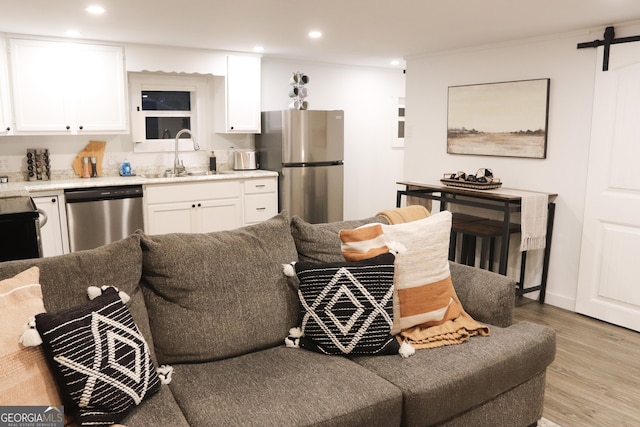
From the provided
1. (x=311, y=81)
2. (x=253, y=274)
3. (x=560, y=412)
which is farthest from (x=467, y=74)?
(x=253, y=274)

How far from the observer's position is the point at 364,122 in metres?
6.94

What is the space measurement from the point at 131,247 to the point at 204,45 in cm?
372

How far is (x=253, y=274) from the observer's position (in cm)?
214

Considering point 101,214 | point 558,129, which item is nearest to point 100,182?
point 101,214

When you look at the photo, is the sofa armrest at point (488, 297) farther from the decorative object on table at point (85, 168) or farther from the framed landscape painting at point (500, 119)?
the decorative object on table at point (85, 168)

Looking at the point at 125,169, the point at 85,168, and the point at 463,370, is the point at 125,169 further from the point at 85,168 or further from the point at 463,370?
the point at 463,370

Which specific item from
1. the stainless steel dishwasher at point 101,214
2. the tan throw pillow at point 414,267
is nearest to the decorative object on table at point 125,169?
the stainless steel dishwasher at point 101,214

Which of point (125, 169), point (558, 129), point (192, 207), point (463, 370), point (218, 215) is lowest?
point (463, 370)

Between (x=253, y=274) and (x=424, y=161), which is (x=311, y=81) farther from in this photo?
(x=253, y=274)

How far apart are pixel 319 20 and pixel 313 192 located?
238 centimetres

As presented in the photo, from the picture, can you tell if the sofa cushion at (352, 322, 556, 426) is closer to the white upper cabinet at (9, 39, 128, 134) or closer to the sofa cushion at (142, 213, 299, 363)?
the sofa cushion at (142, 213, 299, 363)

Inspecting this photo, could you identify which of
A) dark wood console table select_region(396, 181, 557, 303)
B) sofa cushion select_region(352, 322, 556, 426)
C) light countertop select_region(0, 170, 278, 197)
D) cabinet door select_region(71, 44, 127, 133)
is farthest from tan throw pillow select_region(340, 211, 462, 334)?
cabinet door select_region(71, 44, 127, 133)

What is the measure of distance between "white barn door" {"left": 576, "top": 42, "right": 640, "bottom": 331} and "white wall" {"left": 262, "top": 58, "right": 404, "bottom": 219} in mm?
3406

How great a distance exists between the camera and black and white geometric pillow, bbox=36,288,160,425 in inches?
57.6
